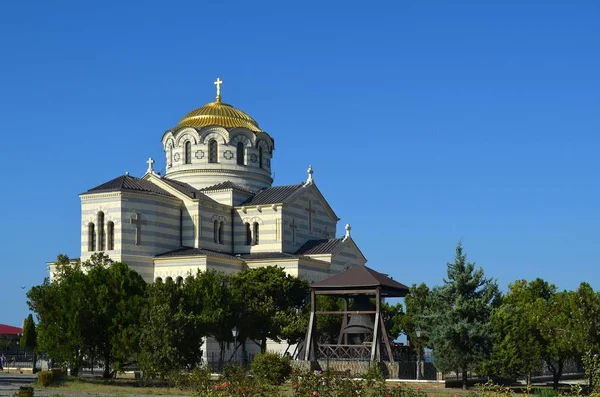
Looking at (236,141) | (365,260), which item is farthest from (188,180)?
(365,260)

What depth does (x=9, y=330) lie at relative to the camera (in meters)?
100

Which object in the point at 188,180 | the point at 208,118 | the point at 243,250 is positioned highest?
the point at 208,118

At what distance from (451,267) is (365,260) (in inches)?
1203

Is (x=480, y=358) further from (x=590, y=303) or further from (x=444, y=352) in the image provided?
(x=590, y=303)

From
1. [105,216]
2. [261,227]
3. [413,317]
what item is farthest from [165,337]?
[261,227]

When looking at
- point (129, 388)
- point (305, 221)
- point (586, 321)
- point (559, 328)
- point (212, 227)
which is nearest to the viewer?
point (586, 321)

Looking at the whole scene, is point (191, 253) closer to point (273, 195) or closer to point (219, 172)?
point (273, 195)

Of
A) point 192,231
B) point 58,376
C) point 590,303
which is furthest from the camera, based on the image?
point 192,231

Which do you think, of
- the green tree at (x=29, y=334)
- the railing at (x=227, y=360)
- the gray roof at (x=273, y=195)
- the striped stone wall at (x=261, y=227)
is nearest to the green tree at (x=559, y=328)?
the railing at (x=227, y=360)

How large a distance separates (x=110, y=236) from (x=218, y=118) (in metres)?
15.7

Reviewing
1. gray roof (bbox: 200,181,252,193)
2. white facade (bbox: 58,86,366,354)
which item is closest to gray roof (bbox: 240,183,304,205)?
white facade (bbox: 58,86,366,354)

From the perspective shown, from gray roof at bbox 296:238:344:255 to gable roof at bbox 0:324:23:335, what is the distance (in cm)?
4457

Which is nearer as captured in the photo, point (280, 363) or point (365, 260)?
point (280, 363)

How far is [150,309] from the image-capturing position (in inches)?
1655
